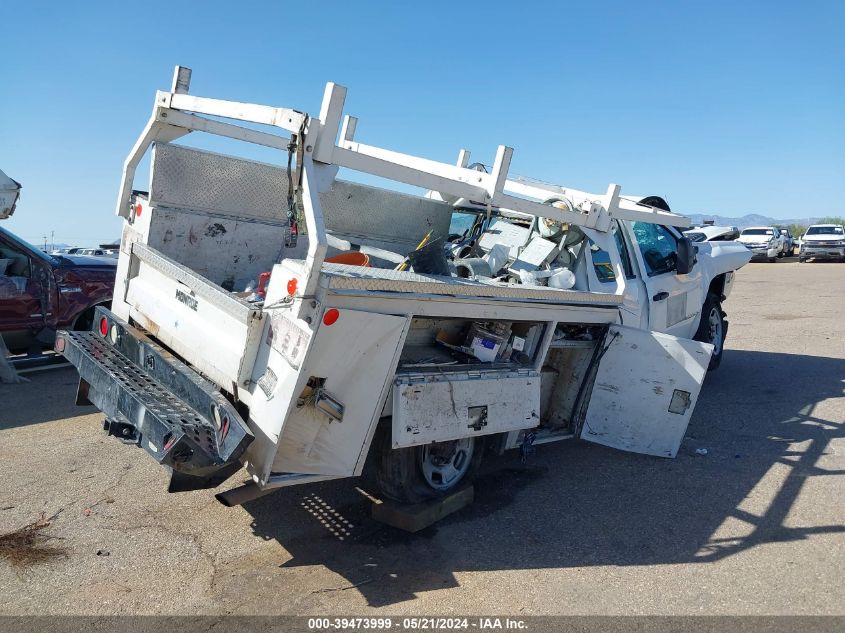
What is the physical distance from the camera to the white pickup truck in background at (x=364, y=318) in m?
3.45

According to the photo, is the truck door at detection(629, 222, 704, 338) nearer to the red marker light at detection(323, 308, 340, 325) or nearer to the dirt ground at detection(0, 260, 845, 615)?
the dirt ground at detection(0, 260, 845, 615)

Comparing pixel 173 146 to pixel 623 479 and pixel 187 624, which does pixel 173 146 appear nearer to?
pixel 187 624

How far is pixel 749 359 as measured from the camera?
9.14 meters

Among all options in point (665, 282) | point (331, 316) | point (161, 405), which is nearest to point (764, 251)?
point (665, 282)

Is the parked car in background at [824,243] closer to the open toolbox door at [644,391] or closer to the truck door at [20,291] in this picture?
the open toolbox door at [644,391]

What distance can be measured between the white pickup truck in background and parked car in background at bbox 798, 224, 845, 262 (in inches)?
1028

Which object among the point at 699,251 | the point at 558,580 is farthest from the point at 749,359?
the point at 558,580

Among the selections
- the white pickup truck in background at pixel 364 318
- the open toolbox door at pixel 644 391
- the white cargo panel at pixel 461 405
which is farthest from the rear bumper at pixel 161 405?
the open toolbox door at pixel 644 391

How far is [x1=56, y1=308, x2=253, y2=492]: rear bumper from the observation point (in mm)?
3320

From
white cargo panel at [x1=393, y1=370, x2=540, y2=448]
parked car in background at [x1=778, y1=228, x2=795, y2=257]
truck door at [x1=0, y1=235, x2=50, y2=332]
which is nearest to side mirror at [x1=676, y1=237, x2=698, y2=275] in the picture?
white cargo panel at [x1=393, y1=370, x2=540, y2=448]

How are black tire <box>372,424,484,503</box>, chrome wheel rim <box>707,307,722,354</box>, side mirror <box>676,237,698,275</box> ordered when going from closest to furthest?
black tire <box>372,424,484,503</box>
side mirror <box>676,237,698,275</box>
chrome wheel rim <box>707,307,722,354</box>

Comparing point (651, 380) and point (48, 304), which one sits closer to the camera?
point (651, 380)

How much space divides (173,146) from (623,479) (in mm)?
3902

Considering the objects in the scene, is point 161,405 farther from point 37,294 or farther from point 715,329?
point 715,329
